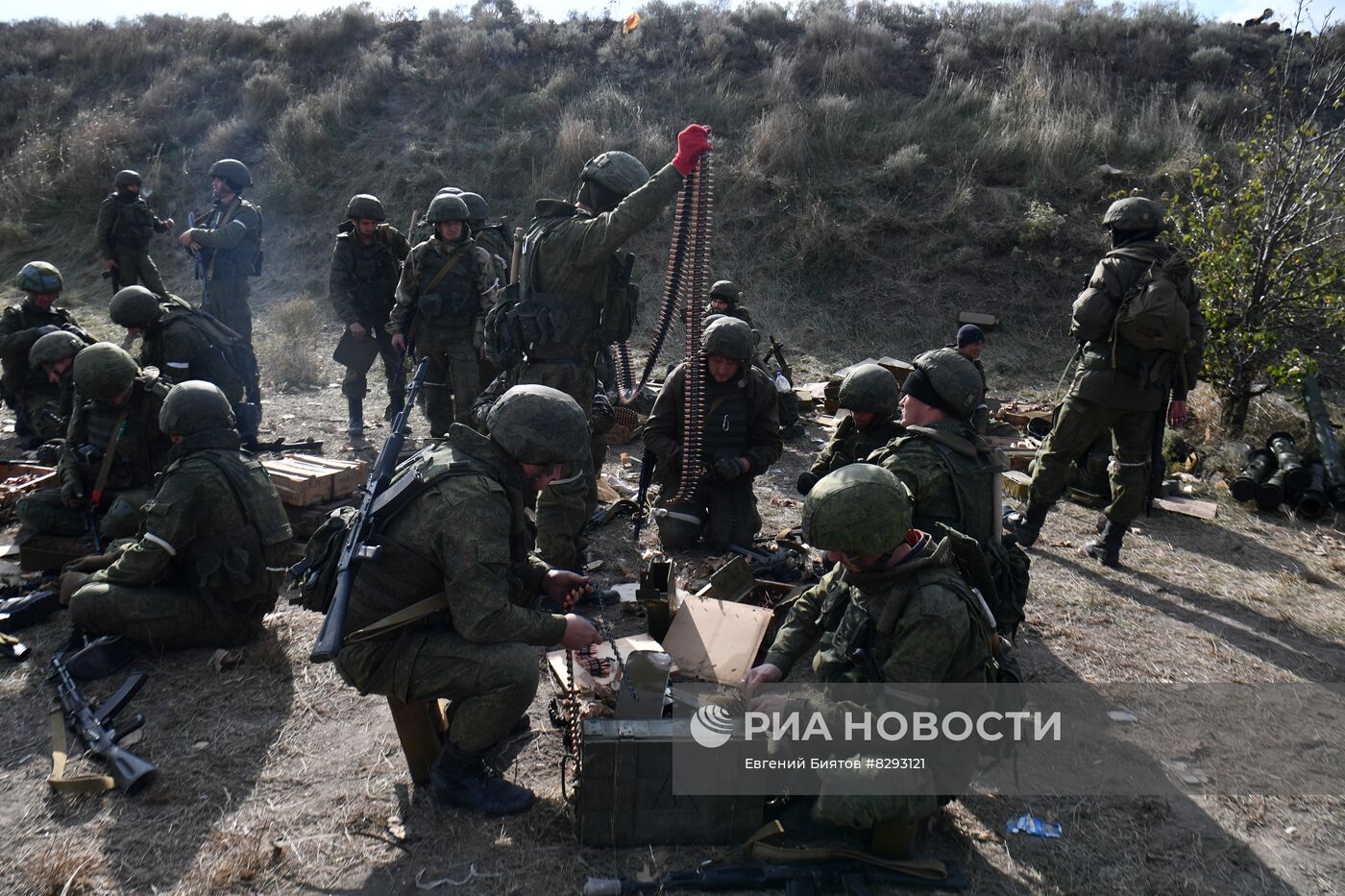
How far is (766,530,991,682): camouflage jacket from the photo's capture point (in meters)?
3.24

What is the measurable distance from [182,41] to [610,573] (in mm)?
21055

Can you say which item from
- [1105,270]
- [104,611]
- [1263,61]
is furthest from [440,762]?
[1263,61]

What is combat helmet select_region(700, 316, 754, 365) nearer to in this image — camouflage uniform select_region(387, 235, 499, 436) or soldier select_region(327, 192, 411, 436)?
camouflage uniform select_region(387, 235, 499, 436)

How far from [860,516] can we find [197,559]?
3435mm

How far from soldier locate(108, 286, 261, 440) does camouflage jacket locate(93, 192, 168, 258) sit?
3422mm

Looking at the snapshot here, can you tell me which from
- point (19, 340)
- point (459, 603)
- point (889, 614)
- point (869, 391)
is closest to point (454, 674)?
point (459, 603)

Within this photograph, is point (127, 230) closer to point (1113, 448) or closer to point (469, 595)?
point (469, 595)

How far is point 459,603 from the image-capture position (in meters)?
3.48

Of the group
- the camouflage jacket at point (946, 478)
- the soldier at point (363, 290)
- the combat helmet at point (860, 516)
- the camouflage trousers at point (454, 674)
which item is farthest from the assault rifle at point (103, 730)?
the soldier at point (363, 290)

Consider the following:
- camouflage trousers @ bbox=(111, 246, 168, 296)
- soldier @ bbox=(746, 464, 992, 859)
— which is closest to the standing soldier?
camouflage trousers @ bbox=(111, 246, 168, 296)

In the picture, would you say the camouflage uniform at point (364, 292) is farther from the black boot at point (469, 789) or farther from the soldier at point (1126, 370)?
the soldier at point (1126, 370)

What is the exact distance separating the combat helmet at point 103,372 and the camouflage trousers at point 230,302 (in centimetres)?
413

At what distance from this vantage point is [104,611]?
4676 millimetres

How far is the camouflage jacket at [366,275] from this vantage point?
28.7 feet
